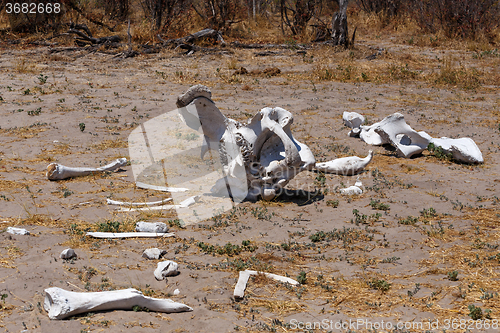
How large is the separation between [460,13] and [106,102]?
45.8 feet

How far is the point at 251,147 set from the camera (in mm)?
5555

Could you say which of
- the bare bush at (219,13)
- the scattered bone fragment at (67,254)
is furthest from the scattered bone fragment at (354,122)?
the bare bush at (219,13)

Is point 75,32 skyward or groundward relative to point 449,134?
skyward

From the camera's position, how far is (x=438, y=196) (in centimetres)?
590

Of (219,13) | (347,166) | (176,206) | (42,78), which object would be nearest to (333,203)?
(347,166)

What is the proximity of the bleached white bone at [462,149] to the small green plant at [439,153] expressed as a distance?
4 centimetres

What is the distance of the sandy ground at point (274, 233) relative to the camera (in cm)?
341

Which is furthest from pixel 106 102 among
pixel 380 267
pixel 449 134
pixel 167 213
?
pixel 380 267

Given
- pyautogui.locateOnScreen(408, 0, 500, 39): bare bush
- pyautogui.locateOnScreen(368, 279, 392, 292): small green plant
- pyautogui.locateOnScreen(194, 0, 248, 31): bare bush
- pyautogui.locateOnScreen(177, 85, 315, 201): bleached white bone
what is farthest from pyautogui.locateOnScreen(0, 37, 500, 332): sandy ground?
pyautogui.locateOnScreen(194, 0, 248, 31): bare bush

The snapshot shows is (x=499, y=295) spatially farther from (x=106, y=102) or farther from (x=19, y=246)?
(x=106, y=102)

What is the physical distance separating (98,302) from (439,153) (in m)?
5.78

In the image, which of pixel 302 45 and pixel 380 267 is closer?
Answer: pixel 380 267

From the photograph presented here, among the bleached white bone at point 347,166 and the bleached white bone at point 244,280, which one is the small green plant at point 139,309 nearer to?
the bleached white bone at point 244,280

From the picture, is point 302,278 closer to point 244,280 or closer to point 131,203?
point 244,280
